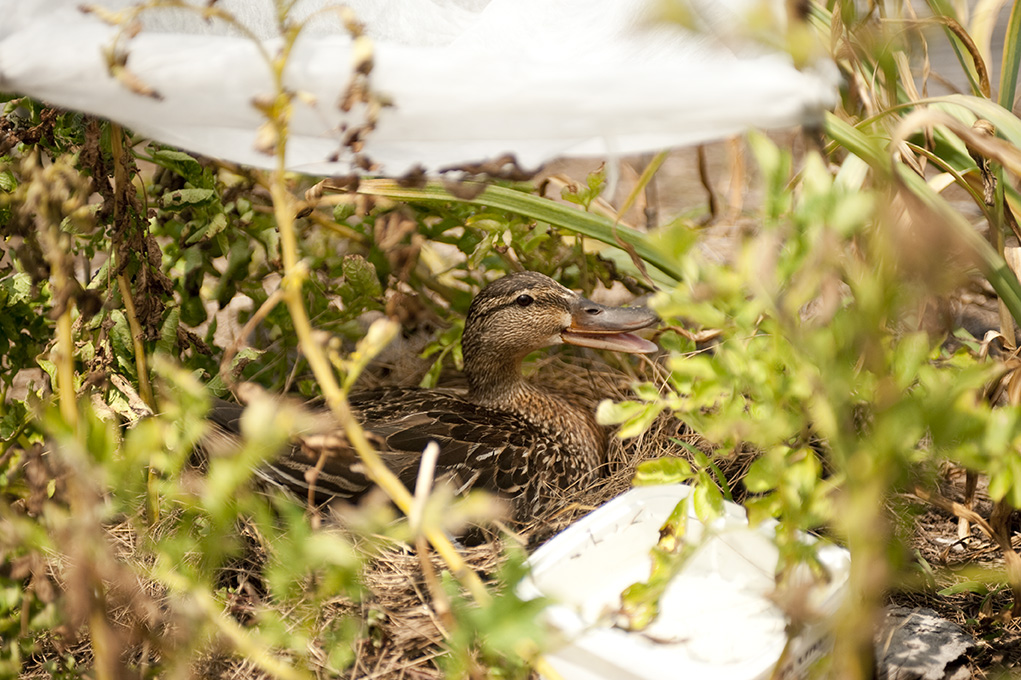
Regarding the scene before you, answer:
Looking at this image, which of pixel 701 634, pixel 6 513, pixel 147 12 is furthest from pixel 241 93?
pixel 701 634

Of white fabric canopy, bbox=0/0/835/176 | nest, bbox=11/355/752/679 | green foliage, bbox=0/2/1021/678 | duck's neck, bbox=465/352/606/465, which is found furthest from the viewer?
duck's neck, bbox=465/352/606/465

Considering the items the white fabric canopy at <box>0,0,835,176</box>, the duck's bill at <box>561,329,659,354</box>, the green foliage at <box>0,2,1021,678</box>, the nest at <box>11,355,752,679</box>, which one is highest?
the white fabric canopy at <box>0,0,835,176</box>

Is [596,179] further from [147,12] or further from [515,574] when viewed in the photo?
[515,574]

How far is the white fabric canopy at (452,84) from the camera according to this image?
2.97 feet

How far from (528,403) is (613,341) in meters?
0.30

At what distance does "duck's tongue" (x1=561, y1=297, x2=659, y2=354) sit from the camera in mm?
2008

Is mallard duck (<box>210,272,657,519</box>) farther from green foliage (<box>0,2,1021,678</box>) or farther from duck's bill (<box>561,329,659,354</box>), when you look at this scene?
green foliage (<box>0,2,1021,678</box>)

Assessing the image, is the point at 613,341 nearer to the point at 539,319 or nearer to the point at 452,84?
the point at 539,319

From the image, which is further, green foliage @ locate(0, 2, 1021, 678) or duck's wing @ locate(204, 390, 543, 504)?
duck's wing @ locate(204, 390, 543, 504)

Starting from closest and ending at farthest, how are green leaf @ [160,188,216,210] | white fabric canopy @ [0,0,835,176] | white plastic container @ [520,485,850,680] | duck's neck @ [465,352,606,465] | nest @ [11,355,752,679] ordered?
white fabric canopy @ [0,0,835,176]
white plastic container @ [520,485,850,680]
nest @ [11,355,752,679]
green leaf @ [160,188,216,210]
duck's neck @ [465,352,606,465]

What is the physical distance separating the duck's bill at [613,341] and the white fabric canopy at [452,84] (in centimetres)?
98

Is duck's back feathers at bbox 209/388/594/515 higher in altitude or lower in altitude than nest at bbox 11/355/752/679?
higher

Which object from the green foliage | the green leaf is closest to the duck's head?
the green foliage

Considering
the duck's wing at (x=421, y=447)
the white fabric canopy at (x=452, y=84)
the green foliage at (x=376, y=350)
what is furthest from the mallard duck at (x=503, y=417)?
the white fabric canopy at (x=452, y=84)
